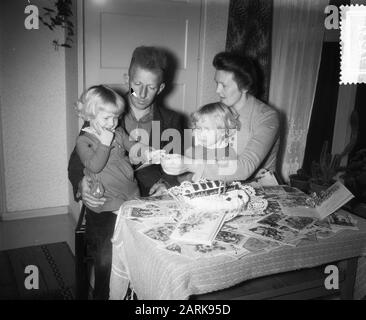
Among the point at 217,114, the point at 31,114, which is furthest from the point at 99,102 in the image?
the point at 31,114

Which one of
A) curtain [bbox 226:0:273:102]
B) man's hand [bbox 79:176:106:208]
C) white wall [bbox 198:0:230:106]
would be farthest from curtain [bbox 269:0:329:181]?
man's hand [bbox 79:176:106:208]

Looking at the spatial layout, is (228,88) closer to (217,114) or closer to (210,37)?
(217,114)

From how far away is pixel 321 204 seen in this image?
1521 millimetres

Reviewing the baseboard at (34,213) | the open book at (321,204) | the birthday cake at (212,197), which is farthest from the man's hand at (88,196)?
the baseboard at (34,213)

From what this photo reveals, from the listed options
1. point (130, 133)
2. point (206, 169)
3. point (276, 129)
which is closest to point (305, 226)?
point (206, 169)

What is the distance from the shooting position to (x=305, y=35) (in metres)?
2.82

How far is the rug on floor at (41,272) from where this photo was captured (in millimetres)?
2193

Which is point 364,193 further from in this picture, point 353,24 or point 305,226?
point 305,226

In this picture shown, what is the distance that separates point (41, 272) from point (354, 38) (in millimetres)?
2581

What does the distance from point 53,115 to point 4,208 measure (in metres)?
0.91

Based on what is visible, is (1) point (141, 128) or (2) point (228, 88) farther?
(1) point (141, 128)

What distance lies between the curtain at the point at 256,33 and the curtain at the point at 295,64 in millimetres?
134

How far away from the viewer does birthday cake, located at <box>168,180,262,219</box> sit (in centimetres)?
140

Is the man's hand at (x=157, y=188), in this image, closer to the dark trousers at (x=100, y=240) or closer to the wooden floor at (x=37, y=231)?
the dark trousers at (x=100, y=240)
